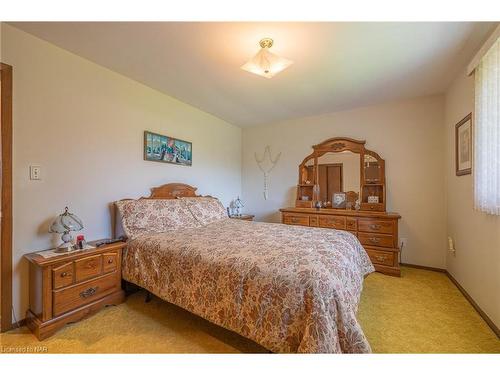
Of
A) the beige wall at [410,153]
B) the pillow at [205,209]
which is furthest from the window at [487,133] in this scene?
the pillow at [205,209]

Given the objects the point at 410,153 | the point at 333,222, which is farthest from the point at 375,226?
the point at 410,153

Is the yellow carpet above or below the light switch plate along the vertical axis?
below

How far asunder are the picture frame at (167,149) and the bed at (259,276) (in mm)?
659

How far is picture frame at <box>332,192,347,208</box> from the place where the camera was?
352 centimetres

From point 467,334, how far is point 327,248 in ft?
4.05

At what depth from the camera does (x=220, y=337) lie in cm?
163

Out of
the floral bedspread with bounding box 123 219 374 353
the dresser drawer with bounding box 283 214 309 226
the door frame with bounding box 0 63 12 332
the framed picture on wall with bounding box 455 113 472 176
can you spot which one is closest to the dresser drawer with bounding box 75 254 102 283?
the floral bedspread with bounding box 123 219 374 353

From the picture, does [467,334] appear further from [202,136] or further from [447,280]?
[202,136]

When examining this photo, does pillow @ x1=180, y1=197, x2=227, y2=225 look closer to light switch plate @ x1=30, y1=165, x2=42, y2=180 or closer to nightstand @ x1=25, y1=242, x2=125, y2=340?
nightstand @ x1=25, y1=242, x2=125, y2=340

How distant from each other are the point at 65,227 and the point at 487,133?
11.6ft

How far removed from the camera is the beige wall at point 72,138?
1754 millimetres

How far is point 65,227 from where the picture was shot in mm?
1832

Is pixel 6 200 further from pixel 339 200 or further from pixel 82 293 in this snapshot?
pixel 339 200

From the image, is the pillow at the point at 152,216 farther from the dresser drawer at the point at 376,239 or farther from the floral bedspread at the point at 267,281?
the dresser drawer at the point at 376,239
